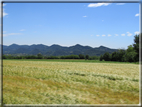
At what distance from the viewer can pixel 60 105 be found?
14.5ft

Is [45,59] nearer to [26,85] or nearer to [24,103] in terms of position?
[26,85]

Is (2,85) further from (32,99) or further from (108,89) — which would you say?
(108,89)

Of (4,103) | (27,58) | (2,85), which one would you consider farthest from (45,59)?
(4,103)

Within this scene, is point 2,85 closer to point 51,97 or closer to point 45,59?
point 51,97

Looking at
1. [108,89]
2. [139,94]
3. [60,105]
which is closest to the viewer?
[60,105]

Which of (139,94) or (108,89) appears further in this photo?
(108,89)

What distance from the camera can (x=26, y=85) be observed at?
619 centimetres

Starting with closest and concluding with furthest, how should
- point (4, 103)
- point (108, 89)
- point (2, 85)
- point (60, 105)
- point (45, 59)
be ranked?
point (60, 105)
point (4, 103)
point (108, 89)
point (2, 85)
point (45, 59)

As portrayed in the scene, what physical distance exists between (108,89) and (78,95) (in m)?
1.44

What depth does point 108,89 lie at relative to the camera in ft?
18.4

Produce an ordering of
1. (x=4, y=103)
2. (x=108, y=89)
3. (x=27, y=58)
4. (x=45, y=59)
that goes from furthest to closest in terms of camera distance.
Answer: (x=27, y=58), (x=45, y=59), (x=108, y=89), (x=4, y=103)

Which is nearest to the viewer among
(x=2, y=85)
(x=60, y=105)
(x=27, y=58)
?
(x=60, y=105)

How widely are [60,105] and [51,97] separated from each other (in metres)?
0.69

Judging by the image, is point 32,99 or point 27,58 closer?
point 32,99
